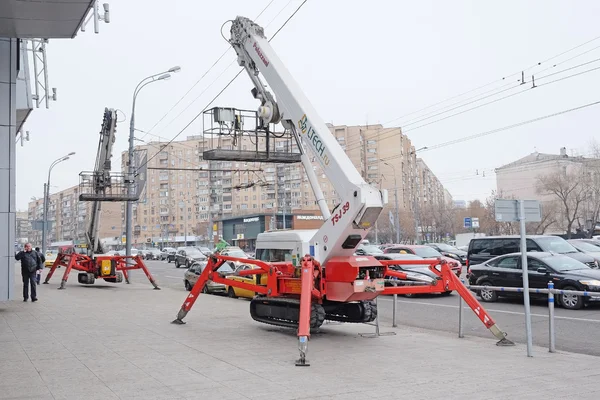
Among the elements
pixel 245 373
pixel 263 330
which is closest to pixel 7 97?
pixel 263 330

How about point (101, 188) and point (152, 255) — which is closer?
point (101, 188)

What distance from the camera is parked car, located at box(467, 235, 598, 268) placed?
67.9 feet

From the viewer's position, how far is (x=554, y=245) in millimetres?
21125

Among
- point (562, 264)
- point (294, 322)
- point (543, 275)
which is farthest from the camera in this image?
point (562, 264)

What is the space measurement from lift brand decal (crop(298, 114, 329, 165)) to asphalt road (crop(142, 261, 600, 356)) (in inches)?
187

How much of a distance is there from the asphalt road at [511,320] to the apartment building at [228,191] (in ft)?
181

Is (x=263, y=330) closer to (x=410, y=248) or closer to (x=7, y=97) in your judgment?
(x=7, y=97)

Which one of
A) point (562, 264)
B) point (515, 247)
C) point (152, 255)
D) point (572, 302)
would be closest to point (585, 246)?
point (515, 247)

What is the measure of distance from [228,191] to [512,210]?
80.1m

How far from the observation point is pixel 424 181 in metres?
98.9

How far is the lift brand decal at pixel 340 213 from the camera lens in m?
9.66

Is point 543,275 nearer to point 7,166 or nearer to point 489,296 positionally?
point 489,296

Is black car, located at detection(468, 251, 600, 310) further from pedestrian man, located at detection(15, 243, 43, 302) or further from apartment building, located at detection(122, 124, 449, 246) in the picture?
apartment building, located at detection(122, 124, 449, 246)

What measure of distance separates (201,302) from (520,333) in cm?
997
